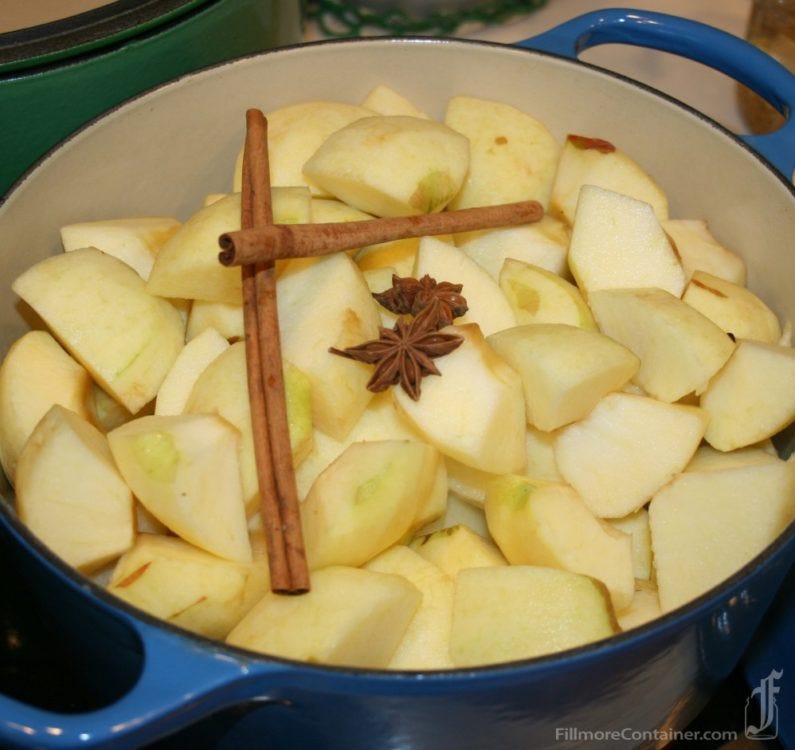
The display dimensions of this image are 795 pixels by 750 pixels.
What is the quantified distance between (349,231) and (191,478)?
253mm

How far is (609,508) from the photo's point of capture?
0.79 meters

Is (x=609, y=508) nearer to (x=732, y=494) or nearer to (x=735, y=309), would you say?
(x=732, y=494)

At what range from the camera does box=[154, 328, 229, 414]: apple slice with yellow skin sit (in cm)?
82

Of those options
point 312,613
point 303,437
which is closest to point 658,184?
point 303,437

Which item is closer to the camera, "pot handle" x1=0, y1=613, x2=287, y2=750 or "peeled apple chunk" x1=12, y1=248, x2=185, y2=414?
"pot handle" x1=0, y1=613, x2=287, y2=750

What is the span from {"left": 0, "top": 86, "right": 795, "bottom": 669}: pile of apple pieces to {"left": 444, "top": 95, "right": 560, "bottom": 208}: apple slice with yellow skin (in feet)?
0.03

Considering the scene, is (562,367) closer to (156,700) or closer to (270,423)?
(270,423)

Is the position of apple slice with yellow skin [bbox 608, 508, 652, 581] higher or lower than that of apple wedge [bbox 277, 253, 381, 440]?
lower

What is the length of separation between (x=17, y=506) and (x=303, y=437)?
0.71 feet

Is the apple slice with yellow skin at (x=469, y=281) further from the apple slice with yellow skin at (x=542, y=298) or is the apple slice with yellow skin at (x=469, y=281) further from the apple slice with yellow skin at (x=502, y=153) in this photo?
the apple slice with yellow skin at (x=502, y=153)

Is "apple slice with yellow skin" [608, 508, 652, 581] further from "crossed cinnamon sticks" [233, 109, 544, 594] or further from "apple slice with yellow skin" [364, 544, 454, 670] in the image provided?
"crossed cinnamon sticks" [233, 109, 544, 594]

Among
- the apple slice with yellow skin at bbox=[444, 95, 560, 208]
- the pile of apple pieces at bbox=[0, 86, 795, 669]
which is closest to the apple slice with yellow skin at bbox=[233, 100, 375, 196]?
the pile of apple pieces at bbox=[0, 86, 795, 669]

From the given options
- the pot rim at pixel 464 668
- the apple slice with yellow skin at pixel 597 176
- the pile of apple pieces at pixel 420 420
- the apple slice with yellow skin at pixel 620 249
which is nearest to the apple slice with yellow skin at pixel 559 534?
the pile of apple pieces at pixel 420 420

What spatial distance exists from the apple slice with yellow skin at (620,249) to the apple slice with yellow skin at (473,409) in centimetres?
17
